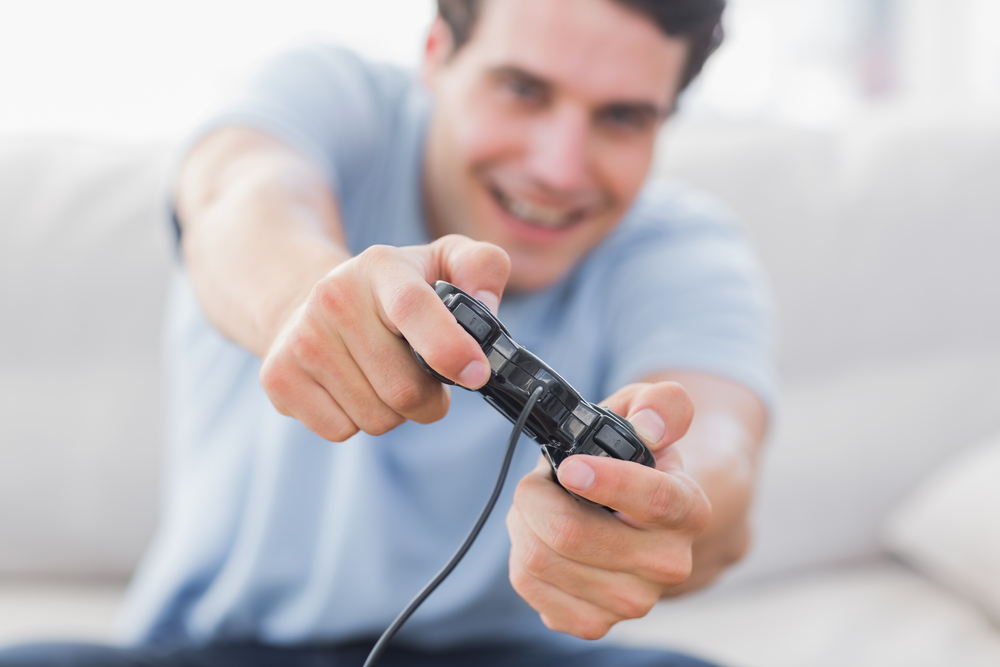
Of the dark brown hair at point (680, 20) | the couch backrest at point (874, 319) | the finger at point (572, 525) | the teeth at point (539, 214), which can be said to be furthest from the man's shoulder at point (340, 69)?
the finger at point (572, 525)

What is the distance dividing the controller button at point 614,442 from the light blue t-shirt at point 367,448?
0.39 m

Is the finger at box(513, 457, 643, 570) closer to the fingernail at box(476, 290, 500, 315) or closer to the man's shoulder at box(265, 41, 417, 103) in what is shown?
the fingernail at box(476, 290, 500, 315)

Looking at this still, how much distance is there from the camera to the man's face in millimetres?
832

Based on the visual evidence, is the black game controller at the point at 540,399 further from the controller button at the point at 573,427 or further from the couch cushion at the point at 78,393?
the couch cushion at the point at 78,393

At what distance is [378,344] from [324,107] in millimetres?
526

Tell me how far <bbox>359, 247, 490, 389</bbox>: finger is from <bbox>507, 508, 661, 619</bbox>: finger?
126 mm

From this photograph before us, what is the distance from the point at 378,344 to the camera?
43cm

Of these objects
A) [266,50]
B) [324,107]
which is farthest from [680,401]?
[266,50]

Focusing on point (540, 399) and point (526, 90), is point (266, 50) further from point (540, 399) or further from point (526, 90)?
point (540, 399)

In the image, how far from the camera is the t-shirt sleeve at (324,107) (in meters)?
0.81

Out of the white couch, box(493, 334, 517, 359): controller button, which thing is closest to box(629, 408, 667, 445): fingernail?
box(493, 334, 517, 359): controller button

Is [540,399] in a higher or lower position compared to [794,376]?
higher

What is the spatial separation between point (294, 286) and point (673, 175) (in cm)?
89

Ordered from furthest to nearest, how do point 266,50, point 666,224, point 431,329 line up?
1. point 266,50
2. point 666,224
3. point 431,329
